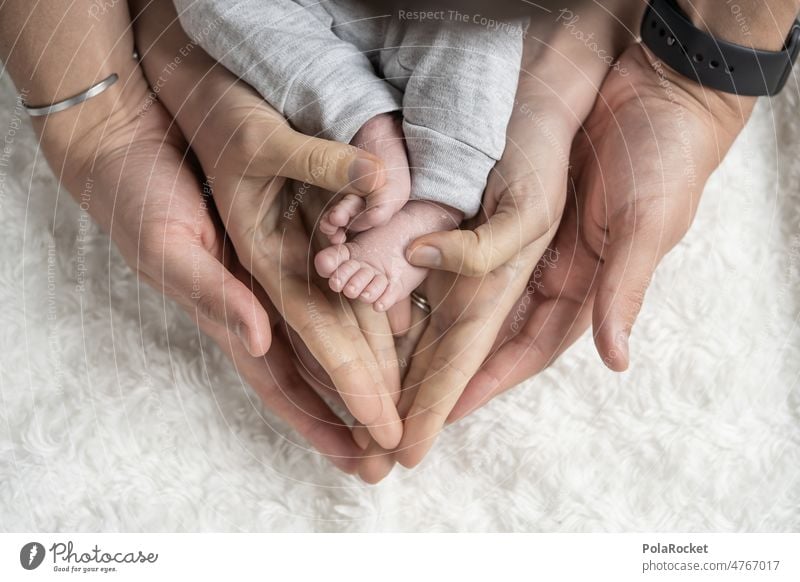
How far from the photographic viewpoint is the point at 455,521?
58 cm

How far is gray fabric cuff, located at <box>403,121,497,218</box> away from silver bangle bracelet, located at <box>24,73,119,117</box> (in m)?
0.24

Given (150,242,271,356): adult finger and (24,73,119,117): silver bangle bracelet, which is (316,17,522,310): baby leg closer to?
(150,242,271,356): adult finger

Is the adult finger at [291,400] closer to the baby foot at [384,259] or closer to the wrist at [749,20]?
the baby foot at [384,259]

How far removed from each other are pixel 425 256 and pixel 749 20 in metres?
0.29

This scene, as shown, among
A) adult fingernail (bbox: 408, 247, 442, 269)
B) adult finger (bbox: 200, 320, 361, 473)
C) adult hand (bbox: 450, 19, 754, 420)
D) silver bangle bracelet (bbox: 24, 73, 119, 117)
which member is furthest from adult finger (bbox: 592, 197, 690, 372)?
silver bangle bracelet (bbox: 24, 73, 119, 117)

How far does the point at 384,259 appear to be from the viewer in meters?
0.49

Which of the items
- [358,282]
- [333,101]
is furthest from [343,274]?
[333,101]

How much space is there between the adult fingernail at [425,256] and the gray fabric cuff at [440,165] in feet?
0.12

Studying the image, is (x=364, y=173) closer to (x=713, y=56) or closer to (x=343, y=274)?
(x=343, y=274)

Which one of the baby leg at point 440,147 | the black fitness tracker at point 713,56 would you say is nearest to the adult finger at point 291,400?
the baby leg at point 440,147

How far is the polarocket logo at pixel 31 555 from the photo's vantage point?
1.69 feet

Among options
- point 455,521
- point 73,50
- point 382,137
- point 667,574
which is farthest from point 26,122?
point 667,574

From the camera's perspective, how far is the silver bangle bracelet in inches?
23.0

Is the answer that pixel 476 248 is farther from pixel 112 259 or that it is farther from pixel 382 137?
pixel 112 259
